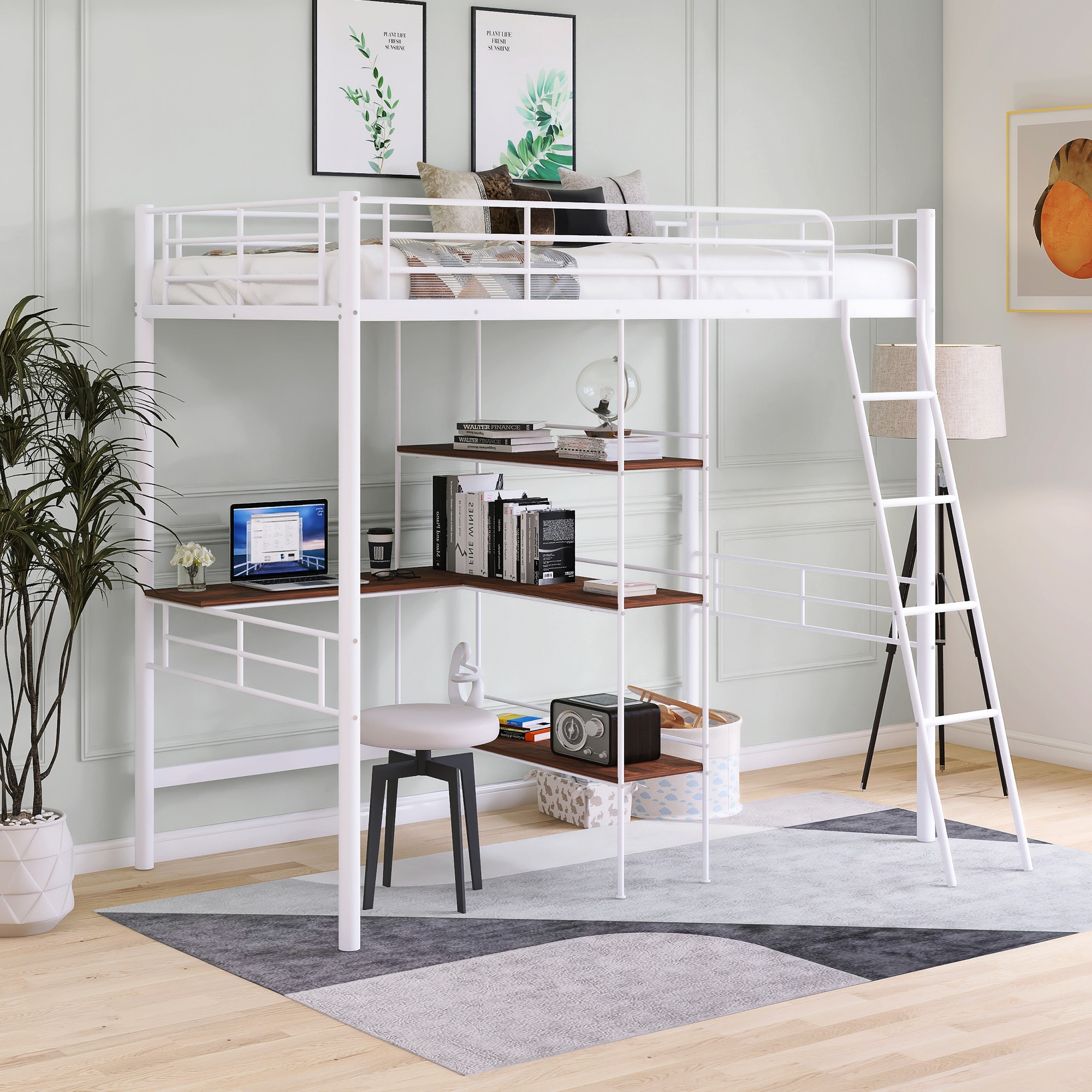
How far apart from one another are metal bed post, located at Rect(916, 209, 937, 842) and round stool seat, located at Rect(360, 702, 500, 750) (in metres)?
1.29

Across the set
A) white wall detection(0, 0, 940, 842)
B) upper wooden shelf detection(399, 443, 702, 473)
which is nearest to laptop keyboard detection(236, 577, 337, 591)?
white wall detection(0, 0, 940, 842)

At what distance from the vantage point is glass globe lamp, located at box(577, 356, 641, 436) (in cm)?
450

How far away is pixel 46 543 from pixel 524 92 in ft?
7.20

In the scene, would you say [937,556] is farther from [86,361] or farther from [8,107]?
[8,107]

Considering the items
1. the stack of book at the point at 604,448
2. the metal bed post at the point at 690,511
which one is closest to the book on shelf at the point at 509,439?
the stack of book at the point at 604,448

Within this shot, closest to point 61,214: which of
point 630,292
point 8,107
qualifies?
point 8,107

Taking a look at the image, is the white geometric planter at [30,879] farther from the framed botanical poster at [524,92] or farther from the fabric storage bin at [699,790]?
→ the framed botanical poster at [524,92]

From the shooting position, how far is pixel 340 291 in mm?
3750

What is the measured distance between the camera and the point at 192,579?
14.9ft

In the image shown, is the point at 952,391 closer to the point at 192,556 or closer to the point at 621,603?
the point at 621,603

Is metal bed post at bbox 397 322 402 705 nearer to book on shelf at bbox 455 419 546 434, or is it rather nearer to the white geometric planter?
book on shelf at bbox 455 419 546 434

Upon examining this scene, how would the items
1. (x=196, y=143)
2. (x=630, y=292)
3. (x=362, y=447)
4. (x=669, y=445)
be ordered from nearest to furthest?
(x=630, y=292) → (x=196, y=143) → (x=362, y=447) → (x=669, y=445)

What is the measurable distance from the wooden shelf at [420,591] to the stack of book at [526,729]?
0.43 metres

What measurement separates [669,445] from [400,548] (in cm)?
113
